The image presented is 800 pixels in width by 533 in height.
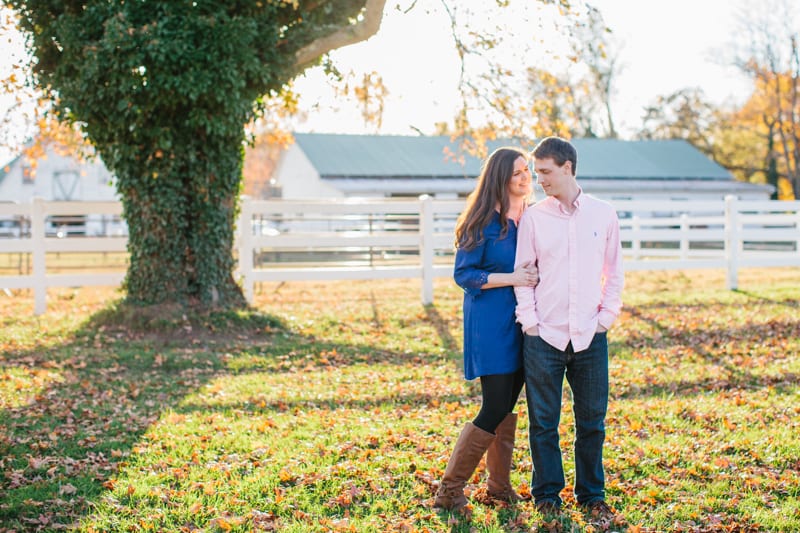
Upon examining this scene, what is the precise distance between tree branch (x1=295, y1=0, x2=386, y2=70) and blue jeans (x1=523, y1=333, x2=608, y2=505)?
7.30m

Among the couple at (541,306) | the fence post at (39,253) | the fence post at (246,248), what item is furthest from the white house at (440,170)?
the couple at (541,306)

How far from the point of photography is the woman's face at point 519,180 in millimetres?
4438

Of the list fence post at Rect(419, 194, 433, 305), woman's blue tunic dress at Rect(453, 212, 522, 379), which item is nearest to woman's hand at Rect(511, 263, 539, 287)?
woman's blue tunic dress at Rect(453, 212, 522, 379)

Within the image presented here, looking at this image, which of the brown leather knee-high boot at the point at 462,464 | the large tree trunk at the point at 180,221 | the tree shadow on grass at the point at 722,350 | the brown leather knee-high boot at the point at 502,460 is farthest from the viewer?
the large tree trunk at the point at 180,221

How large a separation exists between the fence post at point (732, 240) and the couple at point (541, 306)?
11.3 m

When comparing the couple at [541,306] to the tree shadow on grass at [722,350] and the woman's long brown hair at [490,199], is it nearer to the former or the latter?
the woman's long brown hair at [490,199]

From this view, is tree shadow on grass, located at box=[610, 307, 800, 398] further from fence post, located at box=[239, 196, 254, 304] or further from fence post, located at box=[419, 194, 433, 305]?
fence post, located at box=[239, 196, 254, 304]

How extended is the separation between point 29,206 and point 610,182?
27982mm

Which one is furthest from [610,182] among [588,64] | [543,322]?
[543,322]

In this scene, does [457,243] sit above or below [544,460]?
above

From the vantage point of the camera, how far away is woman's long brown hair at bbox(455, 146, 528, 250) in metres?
4.43

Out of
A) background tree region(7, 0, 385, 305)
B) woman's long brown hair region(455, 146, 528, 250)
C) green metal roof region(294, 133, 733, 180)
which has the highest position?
green metal roof region(294, 133, 733, 180)

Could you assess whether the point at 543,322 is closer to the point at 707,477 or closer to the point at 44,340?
the point at 707,477

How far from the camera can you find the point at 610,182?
36.3 meters
